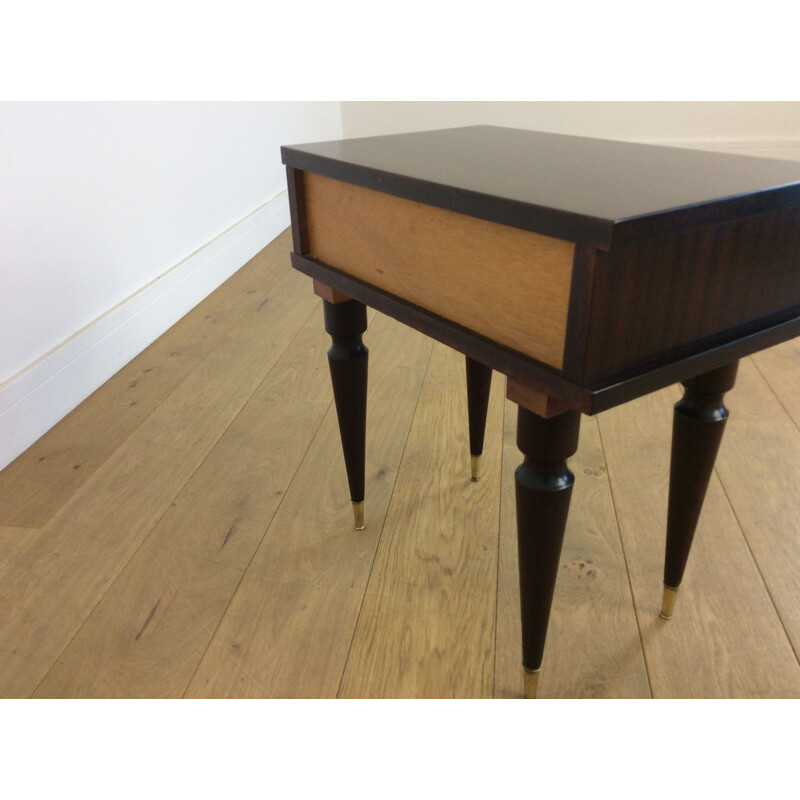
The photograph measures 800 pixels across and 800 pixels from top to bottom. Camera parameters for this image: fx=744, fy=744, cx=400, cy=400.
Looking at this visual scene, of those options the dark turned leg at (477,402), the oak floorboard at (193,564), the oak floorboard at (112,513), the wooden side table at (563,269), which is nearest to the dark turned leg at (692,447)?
the wooden side table at (563,269)

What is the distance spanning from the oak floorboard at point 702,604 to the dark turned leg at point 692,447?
11 cm

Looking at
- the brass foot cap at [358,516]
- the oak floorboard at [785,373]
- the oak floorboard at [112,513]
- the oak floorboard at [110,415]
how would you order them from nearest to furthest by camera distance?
the oak floorboard at [112,513], the brass foot cap at [358,516], the oak floorboard at [110,415], the oak floorboard at [785,373]

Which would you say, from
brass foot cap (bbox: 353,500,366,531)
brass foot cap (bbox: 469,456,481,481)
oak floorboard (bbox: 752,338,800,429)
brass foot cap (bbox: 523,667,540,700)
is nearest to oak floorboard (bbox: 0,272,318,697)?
brass foot cap (bbox: 353,500,366,531)

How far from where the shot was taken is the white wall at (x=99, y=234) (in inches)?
64.5

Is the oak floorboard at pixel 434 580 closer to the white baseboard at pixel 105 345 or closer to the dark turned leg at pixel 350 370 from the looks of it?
the dark turned leg at pixel 350 370

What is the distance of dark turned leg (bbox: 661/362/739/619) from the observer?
3.24 feet

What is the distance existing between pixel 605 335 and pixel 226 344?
1.68 meters

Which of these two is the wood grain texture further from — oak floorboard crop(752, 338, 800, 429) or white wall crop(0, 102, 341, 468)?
oak floorboard crop(752, 338, 800, 429)

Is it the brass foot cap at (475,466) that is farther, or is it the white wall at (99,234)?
the white wall at (99,234)

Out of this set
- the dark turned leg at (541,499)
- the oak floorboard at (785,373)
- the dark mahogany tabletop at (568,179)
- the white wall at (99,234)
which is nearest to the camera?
the dark mahogany tabletop at (568,179)

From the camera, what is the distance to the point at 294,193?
1.11 metres

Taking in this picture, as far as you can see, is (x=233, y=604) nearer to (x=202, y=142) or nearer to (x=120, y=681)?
(x=120, y=681)

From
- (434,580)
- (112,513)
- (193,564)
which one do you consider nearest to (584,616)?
(434,580)

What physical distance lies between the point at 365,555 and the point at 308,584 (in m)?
0.12
